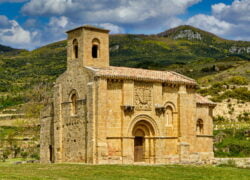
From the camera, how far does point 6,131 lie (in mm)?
59250

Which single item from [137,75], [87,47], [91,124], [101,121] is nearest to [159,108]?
[137,75]

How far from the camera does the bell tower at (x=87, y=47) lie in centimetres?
3009

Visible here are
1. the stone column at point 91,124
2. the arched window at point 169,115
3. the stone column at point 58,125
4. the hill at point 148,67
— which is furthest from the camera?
the hill at point 148,67

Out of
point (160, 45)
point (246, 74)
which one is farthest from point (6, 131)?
point (160, 45)

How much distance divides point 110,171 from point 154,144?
8.35 metres

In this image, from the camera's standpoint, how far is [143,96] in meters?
29.8

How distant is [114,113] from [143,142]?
3.76 metres

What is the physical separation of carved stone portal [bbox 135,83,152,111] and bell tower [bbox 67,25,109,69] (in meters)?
3.00

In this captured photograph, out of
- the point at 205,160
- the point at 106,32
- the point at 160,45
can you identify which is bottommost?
the point at 205,160

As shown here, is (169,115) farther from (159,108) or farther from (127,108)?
(127,108)

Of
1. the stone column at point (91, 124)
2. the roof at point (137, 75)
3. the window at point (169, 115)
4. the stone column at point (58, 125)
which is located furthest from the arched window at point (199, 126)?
the stone column at point (58, 125)

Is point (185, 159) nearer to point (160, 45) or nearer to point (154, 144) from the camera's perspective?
point (154, 144)

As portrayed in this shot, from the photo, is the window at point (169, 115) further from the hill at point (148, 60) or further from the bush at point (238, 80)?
the hill at point (148, 60)

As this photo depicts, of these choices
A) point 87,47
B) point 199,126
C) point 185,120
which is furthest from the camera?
point 199,126
